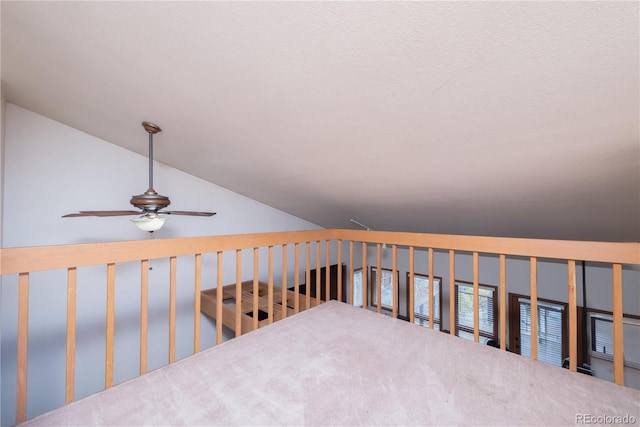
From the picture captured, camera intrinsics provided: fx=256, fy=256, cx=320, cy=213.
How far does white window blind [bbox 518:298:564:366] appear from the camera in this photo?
4.16 meters

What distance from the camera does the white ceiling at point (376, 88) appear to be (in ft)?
2.93

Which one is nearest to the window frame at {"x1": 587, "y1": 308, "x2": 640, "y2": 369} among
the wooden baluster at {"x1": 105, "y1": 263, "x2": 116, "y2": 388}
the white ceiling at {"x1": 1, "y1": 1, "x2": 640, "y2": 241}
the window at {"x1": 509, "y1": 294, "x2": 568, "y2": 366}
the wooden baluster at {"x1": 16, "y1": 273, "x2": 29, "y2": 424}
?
the window at {"x1": 509, "y1": 294, "x2": 568, "y2": 366}

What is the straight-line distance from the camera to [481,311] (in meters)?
4.83

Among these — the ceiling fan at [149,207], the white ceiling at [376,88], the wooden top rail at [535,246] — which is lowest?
the wooden top rail at [535,246]

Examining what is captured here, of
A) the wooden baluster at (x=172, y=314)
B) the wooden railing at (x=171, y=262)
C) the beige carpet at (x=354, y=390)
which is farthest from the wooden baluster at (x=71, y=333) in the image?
the wooden baluster at (x=172, y=314)

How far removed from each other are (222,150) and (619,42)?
8.01ft

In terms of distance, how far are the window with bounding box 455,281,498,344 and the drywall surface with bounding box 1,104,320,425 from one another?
472 cm

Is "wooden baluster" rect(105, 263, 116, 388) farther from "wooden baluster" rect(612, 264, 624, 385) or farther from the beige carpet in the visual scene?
"wooden baluster" rect(612, 264, 624, 385)

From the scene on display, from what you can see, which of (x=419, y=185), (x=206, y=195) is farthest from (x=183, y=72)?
(x=206, y=195)

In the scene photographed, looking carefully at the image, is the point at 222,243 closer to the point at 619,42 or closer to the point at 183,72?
the point at 183,72

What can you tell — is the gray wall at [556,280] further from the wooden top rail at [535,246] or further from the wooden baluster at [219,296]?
the wooden baluster at [219,296]

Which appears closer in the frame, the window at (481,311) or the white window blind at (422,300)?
the window at (481,311)

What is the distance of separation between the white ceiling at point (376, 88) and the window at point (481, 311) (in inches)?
96.6

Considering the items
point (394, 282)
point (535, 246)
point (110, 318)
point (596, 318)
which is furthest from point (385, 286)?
point (110, 318)
